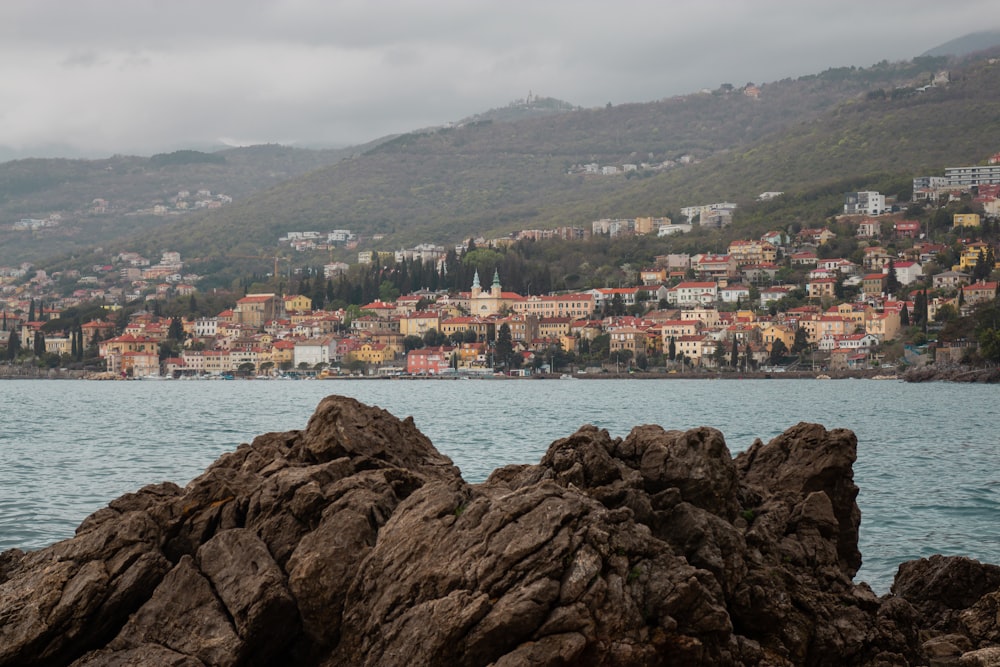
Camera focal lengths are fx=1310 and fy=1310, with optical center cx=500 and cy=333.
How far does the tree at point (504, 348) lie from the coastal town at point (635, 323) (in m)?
0.20

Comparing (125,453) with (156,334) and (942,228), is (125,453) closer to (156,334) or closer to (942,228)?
(156,334)

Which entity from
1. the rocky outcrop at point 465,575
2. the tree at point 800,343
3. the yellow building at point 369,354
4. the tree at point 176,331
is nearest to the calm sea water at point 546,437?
the rocky outcrop at point 465,575

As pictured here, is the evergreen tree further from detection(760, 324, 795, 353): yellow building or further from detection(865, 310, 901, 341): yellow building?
detection(760, 324, 795, 353): yellow building

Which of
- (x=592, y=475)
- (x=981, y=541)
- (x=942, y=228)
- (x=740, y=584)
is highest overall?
(x=942, y=228)

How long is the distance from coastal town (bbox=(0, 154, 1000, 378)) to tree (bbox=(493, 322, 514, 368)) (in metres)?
0.20

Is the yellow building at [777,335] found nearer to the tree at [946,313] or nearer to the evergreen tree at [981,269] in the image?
the tree at [946,313]

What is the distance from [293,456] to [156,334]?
5555 inches

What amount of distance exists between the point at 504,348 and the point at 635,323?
14.4m

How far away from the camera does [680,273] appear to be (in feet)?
547

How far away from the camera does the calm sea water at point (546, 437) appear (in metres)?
20.9

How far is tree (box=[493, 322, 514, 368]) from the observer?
130750 millimetres

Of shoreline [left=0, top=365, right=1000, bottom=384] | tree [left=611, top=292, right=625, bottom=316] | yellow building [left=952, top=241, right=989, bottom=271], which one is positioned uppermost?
yellow building [left=952, top=241, right=989, bottom=271]

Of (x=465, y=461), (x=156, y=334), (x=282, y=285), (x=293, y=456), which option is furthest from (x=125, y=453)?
(x=282, y=285)

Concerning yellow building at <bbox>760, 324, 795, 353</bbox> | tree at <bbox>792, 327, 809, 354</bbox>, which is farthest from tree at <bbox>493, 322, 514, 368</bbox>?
tree at <bbox>792, 327, 809, 354</bbox>
